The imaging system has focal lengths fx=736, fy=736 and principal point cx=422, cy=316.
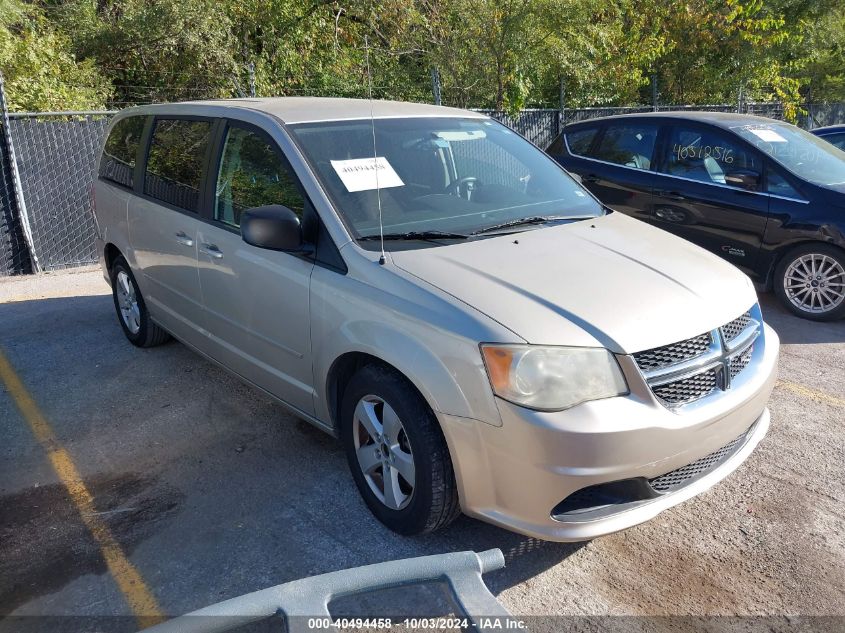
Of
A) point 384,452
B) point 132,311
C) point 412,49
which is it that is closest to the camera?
point 384,452

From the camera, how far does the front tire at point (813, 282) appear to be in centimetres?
618

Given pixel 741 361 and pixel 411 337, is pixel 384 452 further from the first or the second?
pixel 741 361

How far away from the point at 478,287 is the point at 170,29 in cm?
1156

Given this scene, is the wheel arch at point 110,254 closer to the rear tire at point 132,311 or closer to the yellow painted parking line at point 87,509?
the rear tire at point 132,311

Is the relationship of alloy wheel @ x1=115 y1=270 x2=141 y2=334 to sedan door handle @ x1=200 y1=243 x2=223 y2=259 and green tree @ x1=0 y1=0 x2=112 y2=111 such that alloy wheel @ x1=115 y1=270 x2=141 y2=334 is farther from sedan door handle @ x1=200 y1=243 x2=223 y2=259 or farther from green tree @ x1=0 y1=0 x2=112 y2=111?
green tree @ x1=0 y1=0 x2=112 y2=111

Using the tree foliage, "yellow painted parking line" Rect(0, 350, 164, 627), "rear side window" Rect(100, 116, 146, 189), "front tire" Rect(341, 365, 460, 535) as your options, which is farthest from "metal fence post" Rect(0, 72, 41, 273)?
"front tire" Rect(341, 365, 460, 535)

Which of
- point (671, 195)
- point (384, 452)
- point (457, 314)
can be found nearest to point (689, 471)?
point (457, 314)

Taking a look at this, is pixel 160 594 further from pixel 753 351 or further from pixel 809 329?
pixel 809 329

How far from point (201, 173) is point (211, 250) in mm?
514

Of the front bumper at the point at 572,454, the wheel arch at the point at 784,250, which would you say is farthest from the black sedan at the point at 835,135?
the front bumper at the point at 572,454

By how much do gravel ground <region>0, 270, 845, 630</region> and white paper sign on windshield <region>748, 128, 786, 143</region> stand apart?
2724mm

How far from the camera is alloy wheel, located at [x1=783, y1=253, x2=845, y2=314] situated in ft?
20.3

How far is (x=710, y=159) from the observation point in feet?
22.7

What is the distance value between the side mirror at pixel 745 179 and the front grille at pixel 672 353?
162 inches
